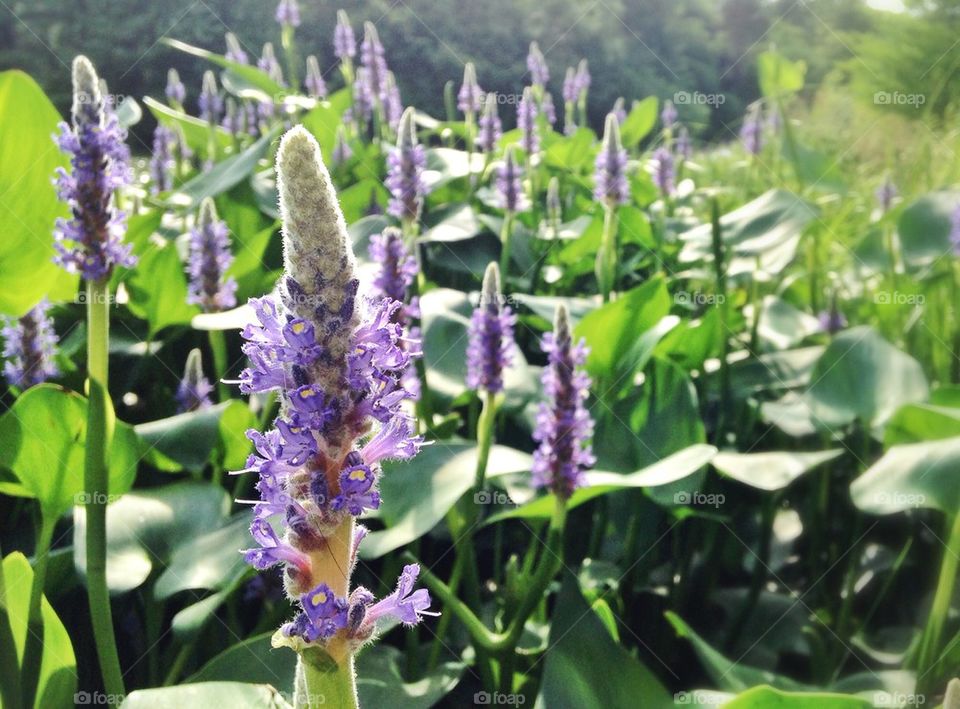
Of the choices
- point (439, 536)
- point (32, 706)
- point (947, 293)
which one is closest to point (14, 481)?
point (32, 706)

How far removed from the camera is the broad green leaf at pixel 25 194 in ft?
4.95

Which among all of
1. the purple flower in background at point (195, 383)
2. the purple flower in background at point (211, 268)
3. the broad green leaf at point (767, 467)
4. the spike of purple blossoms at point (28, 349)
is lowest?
the broad green leaf at point (767, 467)

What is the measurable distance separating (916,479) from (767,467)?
0.33m

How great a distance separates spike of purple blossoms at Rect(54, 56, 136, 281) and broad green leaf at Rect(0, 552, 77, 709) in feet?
1.73

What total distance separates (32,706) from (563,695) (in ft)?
2.82

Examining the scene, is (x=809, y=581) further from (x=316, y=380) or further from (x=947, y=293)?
(x=316, y=380)

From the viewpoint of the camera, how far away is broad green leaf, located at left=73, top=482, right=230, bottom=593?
1599 millimetres

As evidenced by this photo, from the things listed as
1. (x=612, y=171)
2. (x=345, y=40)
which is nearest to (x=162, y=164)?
(x=345, y=40)

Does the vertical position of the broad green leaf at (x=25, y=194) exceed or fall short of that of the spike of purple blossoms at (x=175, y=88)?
it falls short

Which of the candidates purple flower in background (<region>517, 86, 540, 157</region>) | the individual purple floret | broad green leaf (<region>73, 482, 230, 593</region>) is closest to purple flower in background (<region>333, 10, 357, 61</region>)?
the individual purple floret

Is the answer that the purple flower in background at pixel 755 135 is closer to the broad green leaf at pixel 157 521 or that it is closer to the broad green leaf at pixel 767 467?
the broad green leaf at pixel 767 467

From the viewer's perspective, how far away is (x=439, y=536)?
2.20 meters

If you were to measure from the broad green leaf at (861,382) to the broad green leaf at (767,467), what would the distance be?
43 centimetres

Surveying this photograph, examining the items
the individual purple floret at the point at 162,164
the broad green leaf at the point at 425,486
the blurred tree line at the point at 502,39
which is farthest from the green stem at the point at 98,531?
the blurred tree line at the point at 502,39
